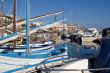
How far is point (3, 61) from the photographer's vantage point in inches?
632

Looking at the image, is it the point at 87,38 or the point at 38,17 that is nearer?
the point at 38,17

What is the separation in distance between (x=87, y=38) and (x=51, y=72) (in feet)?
191

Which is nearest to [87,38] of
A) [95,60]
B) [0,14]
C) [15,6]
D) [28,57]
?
[0,14]

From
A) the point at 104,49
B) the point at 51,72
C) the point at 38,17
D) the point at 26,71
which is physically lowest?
the point at 26,71

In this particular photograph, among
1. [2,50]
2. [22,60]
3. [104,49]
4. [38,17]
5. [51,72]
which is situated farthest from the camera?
[38,17]

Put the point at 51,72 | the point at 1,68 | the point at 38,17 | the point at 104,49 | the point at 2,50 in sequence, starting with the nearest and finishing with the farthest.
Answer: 1. the point at 51,72
2. the point at 104,49
3. the point at 1,68
4. the point at 2,50
5. the point at 38,17

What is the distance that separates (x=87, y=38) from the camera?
6394cm

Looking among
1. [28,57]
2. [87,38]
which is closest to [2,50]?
[28,57]

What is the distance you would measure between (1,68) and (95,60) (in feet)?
30.3

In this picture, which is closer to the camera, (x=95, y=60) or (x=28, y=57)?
(x=95, y=60)

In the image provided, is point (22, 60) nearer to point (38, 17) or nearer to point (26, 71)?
point (26, 71)

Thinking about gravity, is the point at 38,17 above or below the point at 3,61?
above

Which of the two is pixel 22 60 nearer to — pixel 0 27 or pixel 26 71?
pixel 26 71

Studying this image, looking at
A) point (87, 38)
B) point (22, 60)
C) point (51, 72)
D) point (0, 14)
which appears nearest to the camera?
point (51, 72)
